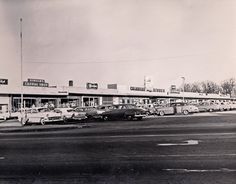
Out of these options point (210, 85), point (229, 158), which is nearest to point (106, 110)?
point (229, 158)

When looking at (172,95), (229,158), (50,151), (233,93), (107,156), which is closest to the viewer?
(229,158)

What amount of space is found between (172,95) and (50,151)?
344ft

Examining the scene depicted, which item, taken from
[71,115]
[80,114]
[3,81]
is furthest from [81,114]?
[3,81]

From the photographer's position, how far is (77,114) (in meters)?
35.0

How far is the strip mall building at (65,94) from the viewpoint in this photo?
203 feet

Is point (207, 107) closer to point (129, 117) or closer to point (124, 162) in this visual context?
point (129, 117)

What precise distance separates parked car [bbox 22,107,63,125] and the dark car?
489 centimetres

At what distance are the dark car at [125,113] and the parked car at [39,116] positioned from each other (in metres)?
4.89

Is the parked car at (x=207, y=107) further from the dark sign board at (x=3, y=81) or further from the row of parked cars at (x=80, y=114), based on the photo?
the dark sign board at (x=3, y=81)

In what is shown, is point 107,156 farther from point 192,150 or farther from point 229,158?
point 229,158

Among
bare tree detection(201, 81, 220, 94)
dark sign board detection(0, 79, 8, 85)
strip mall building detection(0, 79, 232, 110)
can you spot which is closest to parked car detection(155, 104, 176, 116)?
strip mall building detection(0, 79, 232, 110)

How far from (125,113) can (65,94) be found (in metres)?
40.4

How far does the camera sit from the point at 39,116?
32.4 m

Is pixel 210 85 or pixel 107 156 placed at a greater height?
pixel 210 85
